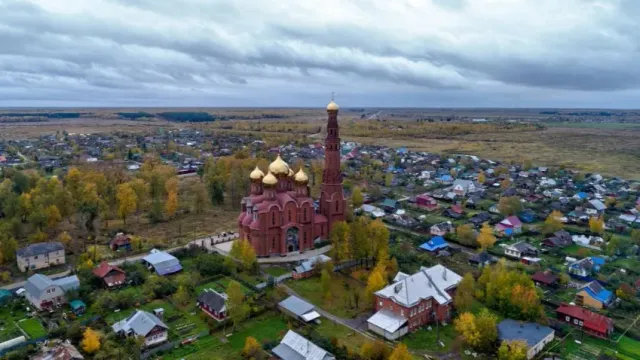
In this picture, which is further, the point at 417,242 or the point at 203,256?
the point at 417,242

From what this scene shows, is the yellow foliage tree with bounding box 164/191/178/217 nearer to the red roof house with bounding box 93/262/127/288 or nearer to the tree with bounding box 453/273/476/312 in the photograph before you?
the red roof house with bounding box 93/262/127/288

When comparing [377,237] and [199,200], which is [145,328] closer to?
[377,237]

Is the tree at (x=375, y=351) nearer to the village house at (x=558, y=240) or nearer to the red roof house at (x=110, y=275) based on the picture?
the red roof house at (x=110, y=275)

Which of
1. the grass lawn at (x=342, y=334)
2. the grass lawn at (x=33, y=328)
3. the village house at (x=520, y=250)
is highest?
the village house at (x=520, y=250)

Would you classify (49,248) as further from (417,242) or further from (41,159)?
(41,159)

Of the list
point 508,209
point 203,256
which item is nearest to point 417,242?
point 508,209

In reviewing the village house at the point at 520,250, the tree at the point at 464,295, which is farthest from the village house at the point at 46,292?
the village house at the point at 520,250

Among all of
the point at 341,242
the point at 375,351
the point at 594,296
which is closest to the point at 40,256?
the point at 341,242
